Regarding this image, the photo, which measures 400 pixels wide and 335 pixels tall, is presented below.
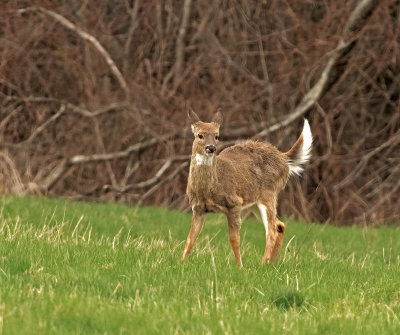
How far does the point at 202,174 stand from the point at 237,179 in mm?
621

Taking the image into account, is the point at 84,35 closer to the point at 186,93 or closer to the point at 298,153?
the point at 186,93

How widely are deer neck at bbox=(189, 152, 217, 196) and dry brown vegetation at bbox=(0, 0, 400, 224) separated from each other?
24.8 ft

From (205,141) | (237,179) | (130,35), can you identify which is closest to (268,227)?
(237,179)

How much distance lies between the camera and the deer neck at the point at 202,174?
6492 millimetres

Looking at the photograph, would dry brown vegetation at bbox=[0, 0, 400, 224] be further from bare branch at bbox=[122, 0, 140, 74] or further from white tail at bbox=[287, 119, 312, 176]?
white tail at bbox=[287, 119, 312, 176]

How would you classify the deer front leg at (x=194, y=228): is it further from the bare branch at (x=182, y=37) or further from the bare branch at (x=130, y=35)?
the bare branch at (x=130, y=35)

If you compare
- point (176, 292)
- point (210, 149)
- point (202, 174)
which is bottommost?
point (176, 292)

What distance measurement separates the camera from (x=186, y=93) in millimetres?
15641

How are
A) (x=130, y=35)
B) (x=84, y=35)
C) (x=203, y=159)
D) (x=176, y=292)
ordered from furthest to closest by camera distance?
(x=130, y=35)
(x=84, y=35)
(x=203, y=159)
(x=176, y=292)

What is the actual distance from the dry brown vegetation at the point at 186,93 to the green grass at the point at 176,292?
7165 millimetres

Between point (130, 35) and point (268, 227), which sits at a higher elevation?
point (130, 35)

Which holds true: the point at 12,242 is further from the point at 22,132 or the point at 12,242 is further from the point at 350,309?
the point at 22,132

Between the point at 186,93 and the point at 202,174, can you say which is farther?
the point at 186,93

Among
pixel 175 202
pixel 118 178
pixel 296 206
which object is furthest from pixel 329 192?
pixel 118 178
